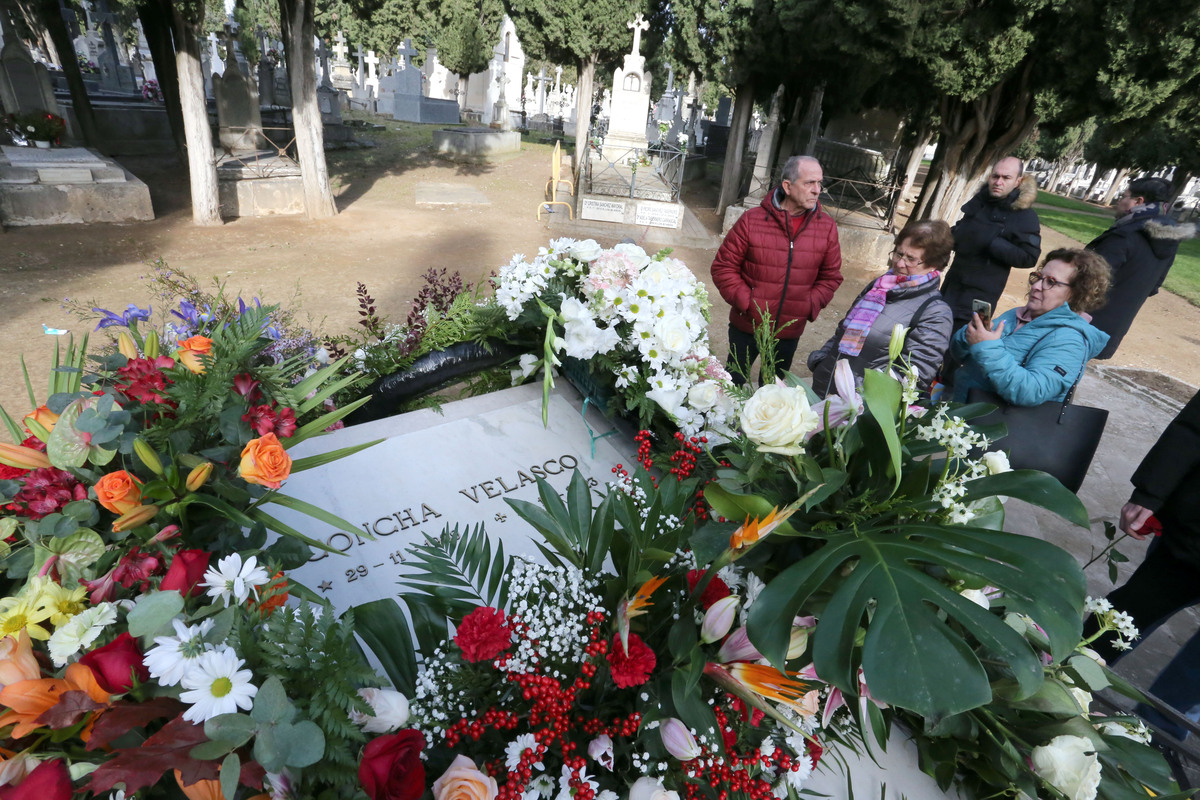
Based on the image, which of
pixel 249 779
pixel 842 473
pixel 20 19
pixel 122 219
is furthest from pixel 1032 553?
pixel 20 19

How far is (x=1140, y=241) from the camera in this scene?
368cm

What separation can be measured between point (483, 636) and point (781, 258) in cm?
275

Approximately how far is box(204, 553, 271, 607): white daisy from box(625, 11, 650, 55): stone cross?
14058 millimetres

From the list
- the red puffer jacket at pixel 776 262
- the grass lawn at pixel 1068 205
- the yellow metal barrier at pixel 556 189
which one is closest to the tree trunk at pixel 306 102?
the yellow metal barrier at pixel 556 189

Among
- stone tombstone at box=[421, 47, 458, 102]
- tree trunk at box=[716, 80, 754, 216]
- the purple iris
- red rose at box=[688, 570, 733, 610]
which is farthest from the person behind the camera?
stone tombstone at box=[421, 47, 458, 102]

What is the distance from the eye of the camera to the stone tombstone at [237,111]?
11078mm

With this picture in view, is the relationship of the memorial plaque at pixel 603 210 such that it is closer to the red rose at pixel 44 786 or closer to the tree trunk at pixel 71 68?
the tree trunk at pixel 71 68

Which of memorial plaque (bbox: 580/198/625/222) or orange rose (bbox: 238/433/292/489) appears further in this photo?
memorial plaque (bbox: 580/198/625/222)

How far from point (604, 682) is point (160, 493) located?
0.89 meters

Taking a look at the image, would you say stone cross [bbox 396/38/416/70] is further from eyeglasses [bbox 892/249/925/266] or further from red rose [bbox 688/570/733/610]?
red rose [bbox 688/570/733/610]

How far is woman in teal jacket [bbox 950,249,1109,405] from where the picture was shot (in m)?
2.32

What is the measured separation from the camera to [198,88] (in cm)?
768

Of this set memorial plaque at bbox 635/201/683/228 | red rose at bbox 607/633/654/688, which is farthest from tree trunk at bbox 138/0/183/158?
red rose at bbox 607/633/654/688

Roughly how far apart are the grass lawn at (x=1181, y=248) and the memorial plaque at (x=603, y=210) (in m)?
9.84
